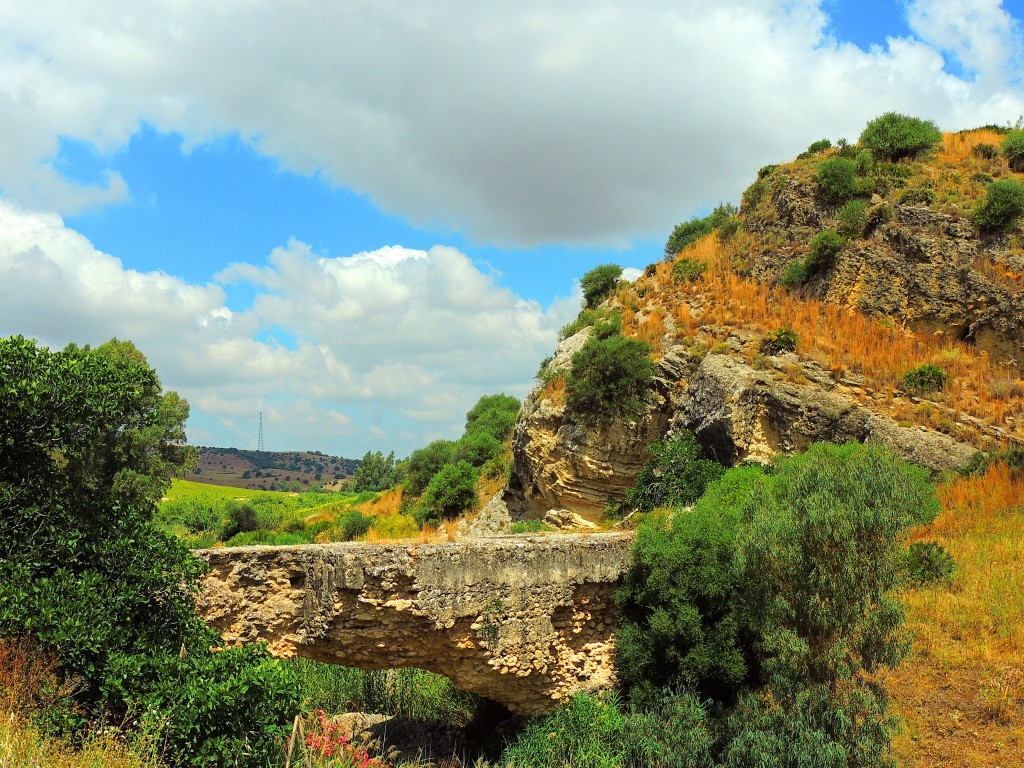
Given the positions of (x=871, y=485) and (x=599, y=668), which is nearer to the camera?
(x=871, y=485)

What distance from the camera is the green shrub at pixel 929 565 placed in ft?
38.4

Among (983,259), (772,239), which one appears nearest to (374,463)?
(772,239)

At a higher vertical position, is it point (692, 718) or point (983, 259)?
point (983, 259)

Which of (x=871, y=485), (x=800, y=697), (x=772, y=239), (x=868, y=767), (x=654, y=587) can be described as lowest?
(x=868, y=767)

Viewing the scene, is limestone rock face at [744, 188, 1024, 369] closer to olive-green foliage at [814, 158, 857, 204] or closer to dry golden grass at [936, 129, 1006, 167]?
olive-green foliage at [814, 158, 857, 204]

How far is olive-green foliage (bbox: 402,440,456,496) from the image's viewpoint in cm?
3284

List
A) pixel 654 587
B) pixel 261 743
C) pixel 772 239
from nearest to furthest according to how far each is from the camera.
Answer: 1. pixel 261 743
2. pixel 654 587
3. pixel 772 239

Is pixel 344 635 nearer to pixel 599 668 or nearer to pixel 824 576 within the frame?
pixel 599 668

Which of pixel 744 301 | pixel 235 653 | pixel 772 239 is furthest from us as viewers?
Result: pixel 772 239

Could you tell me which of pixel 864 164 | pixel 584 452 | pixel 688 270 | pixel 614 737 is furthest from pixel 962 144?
pixel 614 737

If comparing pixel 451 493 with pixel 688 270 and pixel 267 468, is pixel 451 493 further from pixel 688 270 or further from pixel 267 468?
pixel 267 468

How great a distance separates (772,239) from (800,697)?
16.3 metres

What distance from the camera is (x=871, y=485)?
8.51 meters

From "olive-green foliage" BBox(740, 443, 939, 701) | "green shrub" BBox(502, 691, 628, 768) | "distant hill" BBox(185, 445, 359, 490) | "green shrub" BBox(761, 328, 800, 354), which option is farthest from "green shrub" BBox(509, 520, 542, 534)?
"distant hill" BBox(185, 445, 359, 490)
